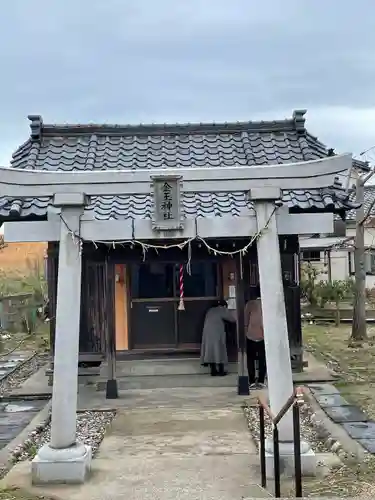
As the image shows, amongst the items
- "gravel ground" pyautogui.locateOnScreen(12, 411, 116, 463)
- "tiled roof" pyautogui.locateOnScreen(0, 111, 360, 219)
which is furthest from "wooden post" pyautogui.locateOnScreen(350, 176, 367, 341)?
"gravel ground" pyautogui.locateOnScreen(12, 411, 116, 463)

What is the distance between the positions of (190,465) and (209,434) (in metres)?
1.44

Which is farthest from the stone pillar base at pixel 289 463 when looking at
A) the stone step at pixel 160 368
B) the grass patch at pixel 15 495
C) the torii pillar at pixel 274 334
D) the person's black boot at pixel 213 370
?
the stone step at pixel 160 368

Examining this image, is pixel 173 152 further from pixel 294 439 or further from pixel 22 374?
pixel 294 439

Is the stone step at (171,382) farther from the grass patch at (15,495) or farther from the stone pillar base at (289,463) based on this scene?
the grass patch at (15,495)

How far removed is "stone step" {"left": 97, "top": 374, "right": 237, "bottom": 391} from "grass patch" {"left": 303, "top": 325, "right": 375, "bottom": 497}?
2119 millimetres

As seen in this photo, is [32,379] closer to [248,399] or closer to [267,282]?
[248,399]

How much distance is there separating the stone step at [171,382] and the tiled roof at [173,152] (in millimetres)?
3244

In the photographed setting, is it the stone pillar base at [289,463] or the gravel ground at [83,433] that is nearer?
Answer: the stone pillar base at [289,463]

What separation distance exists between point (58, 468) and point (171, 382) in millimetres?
5473

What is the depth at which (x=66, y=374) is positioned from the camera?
6.99 metres

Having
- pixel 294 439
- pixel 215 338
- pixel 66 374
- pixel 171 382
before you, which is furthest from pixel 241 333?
pixel 294 439

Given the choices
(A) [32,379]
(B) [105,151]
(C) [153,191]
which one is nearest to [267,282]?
(C) [153,191]

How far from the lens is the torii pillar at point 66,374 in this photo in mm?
6672

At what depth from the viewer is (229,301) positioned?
508 inches
